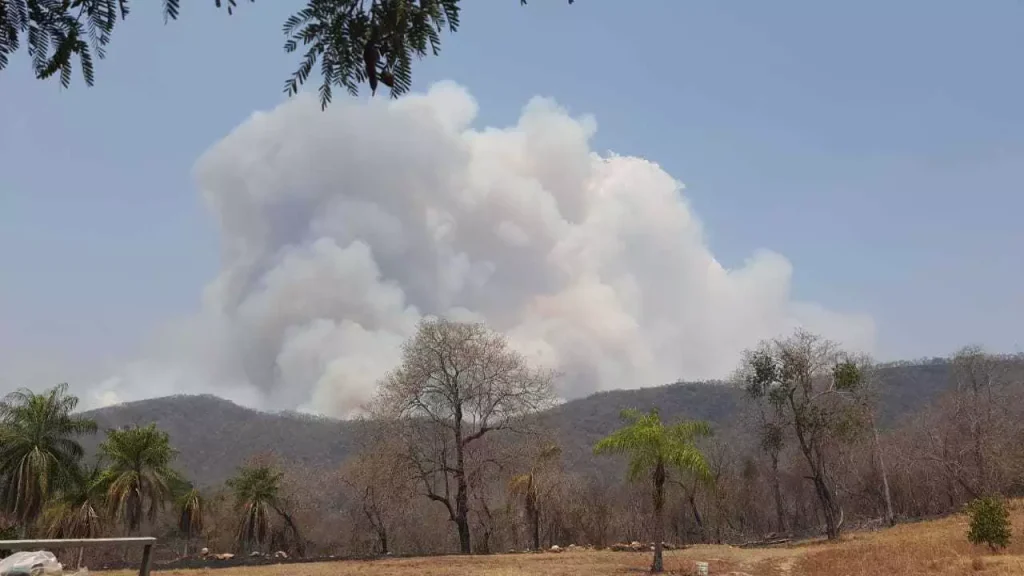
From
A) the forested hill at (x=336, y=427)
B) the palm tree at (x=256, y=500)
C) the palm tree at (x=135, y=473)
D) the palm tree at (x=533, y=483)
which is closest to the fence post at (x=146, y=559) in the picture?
the palm tree at (x=533, y=483)

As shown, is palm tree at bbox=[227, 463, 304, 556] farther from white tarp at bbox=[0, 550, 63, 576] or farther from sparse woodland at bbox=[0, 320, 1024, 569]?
white tarp at bbox=[0, 550, 63, 576]

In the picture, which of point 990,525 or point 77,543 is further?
point 990,525

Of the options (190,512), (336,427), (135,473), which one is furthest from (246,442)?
(135,473)

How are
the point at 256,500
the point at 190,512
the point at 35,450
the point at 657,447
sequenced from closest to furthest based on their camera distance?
the point at 657,447, the point at 35,450, the point at 256,500, the point at 190,512

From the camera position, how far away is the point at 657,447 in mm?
22625

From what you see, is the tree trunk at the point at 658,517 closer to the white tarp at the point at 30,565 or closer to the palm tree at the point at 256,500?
the white tarp at the point at 30,565

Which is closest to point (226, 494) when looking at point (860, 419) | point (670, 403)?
point (860, 419)

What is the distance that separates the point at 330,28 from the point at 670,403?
195 m

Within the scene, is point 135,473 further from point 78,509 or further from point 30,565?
point 30,565

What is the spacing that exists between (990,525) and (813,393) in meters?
19.6

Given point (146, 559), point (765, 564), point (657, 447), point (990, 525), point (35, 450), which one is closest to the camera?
point (146, 559)

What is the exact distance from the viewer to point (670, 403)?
18975 centimetres

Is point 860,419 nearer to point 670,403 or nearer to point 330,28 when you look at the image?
point 330,28

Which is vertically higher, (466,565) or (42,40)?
(42,40)
